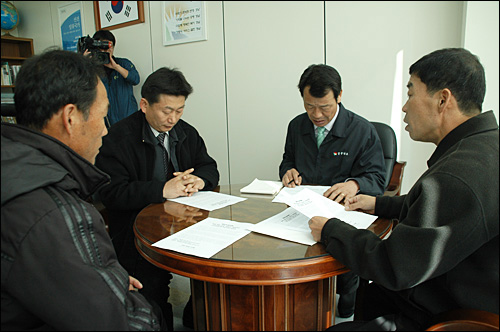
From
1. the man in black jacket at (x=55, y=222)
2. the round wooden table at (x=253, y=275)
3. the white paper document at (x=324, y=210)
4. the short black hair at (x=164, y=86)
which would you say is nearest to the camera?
the man in black jacket at (x=55, y=222)

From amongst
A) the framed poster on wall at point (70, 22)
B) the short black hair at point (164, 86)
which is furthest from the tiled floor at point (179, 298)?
the framed poster on wall at point (70, 22)

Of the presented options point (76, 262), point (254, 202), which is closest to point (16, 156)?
point (76, 262)

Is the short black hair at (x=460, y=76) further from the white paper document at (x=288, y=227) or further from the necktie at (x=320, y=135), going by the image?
the necktie at (x=320, y=135)

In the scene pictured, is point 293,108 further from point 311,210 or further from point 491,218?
point 491,218

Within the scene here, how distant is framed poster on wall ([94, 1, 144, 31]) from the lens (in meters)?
3.85

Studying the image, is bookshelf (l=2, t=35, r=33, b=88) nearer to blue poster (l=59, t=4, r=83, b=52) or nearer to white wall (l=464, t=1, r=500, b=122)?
blue poster (l=59, t=4, r=83, b=52)

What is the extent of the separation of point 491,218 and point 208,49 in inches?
127

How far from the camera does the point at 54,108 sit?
2.97 feet

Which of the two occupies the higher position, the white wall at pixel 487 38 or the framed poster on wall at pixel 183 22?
the framed poster on wall at pixel 183 22

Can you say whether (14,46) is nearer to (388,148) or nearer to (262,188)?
(262,188)

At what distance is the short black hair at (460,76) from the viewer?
1.03 m

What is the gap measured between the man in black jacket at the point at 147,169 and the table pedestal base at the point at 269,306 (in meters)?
0.58

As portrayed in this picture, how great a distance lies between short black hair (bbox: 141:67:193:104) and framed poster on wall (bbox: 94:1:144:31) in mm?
2437

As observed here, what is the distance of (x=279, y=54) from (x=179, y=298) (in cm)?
226
